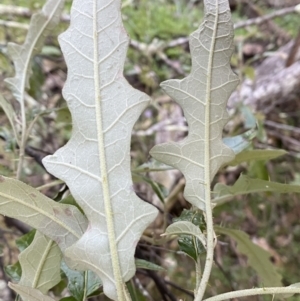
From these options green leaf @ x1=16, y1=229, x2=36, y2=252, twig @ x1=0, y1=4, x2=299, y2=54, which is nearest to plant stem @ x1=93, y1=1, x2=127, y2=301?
green leaf @ x1=16, y1=229, x2=36, y2=252

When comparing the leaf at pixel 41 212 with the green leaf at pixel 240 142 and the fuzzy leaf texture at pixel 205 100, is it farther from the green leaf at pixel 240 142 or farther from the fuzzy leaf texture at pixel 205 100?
the green leaf at pixel 240 142

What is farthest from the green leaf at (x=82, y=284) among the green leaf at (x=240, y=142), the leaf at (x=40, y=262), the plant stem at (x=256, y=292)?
the green leaf at (x=240, y=142)

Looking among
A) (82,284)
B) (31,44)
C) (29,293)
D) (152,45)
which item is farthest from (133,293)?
(152,45)

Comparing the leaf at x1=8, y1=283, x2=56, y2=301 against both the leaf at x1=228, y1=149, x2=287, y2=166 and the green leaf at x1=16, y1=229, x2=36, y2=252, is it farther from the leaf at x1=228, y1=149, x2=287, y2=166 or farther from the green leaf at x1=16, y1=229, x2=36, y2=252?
the leaf at x1=228, y1=149, x2=287, y2=166

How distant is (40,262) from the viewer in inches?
16.3

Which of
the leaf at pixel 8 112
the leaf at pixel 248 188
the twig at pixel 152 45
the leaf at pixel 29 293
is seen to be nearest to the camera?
the leaf at pixel 29 293

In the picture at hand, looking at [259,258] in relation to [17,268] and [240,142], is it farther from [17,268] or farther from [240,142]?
[17,268]

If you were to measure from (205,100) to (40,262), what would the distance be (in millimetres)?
230

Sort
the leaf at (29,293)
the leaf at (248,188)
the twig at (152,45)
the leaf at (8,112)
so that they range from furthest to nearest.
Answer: the twig at (152,45) → the leaf at (8,112) → the leaf at (248,188) → the leaf at (29,293)

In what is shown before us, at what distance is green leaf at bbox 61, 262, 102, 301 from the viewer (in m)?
0.45

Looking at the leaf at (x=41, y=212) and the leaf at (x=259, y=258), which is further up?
the leaf at (x=41, y=212)

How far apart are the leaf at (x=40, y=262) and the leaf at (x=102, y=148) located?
2.4 inches

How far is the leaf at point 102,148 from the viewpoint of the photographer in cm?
36

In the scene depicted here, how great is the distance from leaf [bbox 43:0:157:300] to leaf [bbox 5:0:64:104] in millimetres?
219
